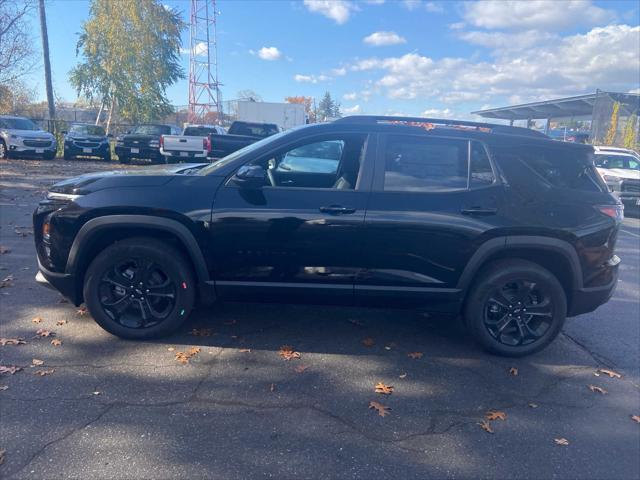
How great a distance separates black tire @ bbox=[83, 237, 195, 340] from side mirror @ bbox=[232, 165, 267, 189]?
792mm

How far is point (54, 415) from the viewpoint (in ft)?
9.84

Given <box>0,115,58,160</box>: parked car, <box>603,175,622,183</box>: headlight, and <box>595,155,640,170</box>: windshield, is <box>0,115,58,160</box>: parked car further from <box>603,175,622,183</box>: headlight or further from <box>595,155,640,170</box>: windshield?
<box>595,155,640,170</box>: windshield

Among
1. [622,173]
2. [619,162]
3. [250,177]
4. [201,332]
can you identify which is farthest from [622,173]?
[201,332]

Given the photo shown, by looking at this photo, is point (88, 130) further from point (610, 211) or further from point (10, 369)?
point (610, 211)

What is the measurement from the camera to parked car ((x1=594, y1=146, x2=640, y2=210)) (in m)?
13.9

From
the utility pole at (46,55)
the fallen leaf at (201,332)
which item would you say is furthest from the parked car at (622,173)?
the utility pole at (46,55)

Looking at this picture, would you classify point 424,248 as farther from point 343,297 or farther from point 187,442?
point 187,442

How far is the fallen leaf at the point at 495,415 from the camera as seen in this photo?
3262 mm

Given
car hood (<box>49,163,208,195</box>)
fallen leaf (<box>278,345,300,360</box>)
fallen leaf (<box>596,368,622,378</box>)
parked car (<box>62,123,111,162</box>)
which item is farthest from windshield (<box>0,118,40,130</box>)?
fallen leaf (<box>596,368,622,378</box>)

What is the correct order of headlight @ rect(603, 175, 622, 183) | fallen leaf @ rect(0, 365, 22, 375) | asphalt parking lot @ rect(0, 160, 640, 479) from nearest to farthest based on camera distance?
asphalt parking lot @ rect(0, 160, 640, 479), fallen leaf @ rect(0, 365, 22, 375), headlight @ rect(603, 175, 622, 183)

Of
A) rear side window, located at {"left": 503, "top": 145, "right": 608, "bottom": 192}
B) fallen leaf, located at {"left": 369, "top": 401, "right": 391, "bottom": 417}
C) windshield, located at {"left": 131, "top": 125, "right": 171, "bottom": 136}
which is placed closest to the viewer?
fallen leaf, located at {"left": 369, "top": 401, "right": 391, "bottom": 417}

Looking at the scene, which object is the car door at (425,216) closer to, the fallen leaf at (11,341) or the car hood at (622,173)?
the fallen leaf at (11,341)

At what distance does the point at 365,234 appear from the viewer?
Answer: 3.87m

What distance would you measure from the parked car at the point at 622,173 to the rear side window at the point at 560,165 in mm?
10104
